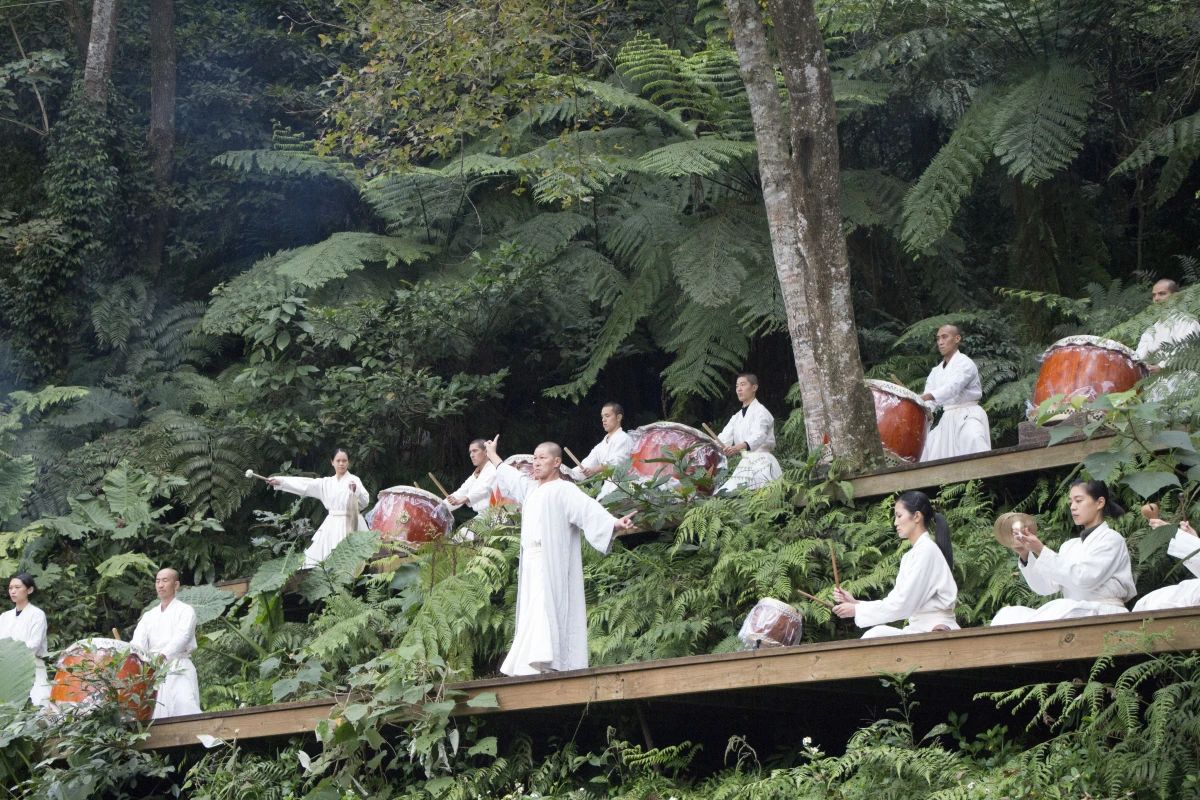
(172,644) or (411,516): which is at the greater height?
(411,516)

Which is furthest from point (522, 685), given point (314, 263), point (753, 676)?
point (314, 263)

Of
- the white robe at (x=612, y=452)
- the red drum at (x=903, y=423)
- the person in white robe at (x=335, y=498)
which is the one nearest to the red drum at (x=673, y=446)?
the white robe at (x=612, y=452)

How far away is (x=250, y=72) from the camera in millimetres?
17859

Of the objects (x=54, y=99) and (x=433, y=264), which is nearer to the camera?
(x=433, y=264)

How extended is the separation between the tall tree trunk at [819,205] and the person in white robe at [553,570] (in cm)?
235

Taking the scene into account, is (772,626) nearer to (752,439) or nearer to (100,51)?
(752,439)

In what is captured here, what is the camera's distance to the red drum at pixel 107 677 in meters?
7.88

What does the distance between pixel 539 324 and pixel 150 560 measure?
489cm

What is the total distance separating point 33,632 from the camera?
370 inches

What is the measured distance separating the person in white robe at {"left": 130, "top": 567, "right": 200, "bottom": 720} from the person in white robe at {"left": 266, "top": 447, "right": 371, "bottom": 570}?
7.01 ft

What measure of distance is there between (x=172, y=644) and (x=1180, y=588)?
20.9ft

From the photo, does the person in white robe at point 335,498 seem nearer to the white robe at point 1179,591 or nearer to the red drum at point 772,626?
the red drum at point 772,626

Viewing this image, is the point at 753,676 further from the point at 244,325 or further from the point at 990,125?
the point at 244,325

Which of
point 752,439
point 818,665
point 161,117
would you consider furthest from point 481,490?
point 161,117
